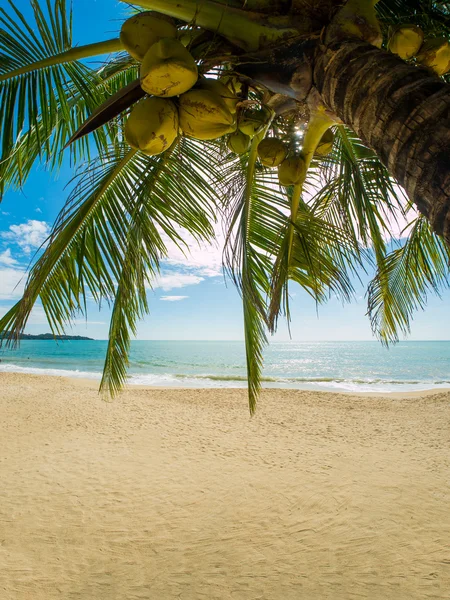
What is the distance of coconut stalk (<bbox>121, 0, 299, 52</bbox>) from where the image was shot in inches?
53.4

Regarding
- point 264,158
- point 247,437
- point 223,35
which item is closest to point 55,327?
point 264,158

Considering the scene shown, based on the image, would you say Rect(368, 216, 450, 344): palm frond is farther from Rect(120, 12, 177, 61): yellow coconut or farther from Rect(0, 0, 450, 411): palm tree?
Rect(120, 12, 177, 61): yellow coconut

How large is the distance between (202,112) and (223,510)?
4.70 metres

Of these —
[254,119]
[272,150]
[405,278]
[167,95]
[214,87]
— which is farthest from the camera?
[405,278]

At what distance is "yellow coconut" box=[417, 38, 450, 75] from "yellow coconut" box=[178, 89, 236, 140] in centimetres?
79

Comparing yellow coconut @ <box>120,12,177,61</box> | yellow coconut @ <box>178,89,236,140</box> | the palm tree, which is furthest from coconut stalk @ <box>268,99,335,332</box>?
yellow coconut @ <box>120,12,177,61</box>

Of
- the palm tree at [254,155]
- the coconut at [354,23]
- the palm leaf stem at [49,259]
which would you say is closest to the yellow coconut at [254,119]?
the palm tree at [254,155]

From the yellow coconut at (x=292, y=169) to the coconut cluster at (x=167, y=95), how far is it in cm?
61

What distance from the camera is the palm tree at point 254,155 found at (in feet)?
3.76

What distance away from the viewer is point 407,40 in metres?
1.46

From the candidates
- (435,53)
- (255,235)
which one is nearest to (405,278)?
(255,235)

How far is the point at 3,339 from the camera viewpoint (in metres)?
2.43

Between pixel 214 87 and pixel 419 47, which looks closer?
pixel 214 87

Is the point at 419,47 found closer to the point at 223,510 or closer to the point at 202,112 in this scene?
the point at 202,112
